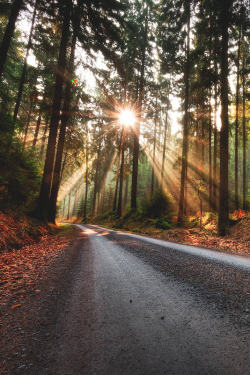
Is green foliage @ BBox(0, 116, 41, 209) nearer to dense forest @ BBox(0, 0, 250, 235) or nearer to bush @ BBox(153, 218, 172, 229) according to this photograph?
dense forest @ BBox(0, 0, 250, 235)

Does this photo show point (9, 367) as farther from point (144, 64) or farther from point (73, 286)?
point (144, 64)

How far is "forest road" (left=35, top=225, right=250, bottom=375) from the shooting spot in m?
1.05

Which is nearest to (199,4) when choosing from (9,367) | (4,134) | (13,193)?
(4,134)

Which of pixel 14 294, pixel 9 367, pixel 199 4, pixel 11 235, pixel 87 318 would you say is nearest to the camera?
pixel 9 367

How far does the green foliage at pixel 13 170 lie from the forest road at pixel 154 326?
6.26m

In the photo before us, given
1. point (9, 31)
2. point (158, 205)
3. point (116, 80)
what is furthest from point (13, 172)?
point (116, 80)

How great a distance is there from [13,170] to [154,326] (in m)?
7.71

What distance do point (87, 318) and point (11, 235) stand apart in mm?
4894

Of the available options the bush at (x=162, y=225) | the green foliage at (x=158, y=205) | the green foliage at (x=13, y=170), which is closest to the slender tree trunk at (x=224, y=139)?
the bush at (x=162, y=225)

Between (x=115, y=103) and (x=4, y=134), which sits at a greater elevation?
(x=115, y=103)

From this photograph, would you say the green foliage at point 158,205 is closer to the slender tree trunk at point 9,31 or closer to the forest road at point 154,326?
the forest road at point 154,326

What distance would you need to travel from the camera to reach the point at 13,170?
7195 mm

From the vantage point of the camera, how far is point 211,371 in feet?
3.22

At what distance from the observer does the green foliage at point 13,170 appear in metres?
6.84
